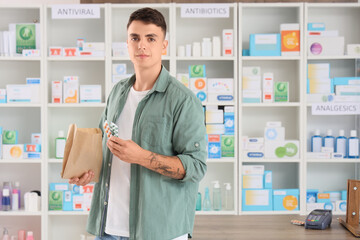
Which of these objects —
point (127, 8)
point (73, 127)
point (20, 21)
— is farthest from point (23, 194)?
point (73, 127)

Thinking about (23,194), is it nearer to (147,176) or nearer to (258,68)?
(258,68)

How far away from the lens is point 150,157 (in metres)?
1.46

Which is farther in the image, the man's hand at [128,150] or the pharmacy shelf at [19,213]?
the pharmacy shelf at [19,213]

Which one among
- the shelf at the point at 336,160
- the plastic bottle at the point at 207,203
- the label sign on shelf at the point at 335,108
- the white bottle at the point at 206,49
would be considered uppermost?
the white bottle at the point at 206,49

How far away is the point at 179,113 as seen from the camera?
1.54m

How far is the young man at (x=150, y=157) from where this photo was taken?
148cm

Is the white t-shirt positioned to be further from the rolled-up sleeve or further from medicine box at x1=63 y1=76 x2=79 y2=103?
medicine box at x1=63 y1=76 x2=79 y2=103

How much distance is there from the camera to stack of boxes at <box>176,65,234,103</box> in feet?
12.7

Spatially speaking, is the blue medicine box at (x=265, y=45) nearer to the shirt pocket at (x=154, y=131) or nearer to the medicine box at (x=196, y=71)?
the medicine box at (x=196, y=71)

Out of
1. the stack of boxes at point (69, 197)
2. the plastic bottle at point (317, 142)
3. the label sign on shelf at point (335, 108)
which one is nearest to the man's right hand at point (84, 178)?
the stack of boxes at point (69, 197)

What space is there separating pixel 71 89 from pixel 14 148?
2.20ft

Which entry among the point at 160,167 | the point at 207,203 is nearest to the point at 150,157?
the point at 160,167

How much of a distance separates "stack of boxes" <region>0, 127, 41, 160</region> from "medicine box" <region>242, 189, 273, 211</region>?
174 cm

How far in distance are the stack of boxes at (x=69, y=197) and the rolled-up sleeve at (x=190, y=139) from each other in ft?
8.13
